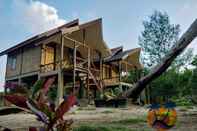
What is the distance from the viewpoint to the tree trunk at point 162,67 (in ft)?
3.15

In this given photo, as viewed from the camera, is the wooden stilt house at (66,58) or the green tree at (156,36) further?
the green tree at (156,36)

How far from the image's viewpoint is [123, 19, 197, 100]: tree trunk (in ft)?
3.15

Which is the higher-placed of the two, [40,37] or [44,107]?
[40,37]

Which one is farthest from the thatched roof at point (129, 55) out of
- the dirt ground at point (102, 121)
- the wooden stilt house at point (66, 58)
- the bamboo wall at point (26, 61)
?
the dirt ground at point (102, 121)

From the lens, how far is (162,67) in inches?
37.8

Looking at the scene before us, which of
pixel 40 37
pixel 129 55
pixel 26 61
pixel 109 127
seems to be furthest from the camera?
pixel 129 55

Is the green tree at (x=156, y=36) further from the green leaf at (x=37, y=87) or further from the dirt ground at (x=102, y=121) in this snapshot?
the green leaf at (x=37, y=87)

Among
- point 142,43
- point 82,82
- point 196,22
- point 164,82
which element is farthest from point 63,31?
point 142,43

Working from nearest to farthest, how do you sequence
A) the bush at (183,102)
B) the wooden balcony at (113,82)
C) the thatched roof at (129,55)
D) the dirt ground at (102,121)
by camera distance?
the dirt ground at (102,121) → the bush at (183,102) → the wooden balcony at (113,82) → the thatched roof at (129,55)

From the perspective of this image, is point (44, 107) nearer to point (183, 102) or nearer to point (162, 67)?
point (162, 67)

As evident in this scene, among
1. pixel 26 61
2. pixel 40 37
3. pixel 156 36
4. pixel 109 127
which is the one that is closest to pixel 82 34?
pixel 40 37

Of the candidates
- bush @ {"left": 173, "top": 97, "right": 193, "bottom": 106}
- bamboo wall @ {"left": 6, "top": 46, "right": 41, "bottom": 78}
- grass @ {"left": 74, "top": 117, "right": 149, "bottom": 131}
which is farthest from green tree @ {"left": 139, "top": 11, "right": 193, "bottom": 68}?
grass @ {"left": 74, "top": 117, "right": 149, "bottom": 131}

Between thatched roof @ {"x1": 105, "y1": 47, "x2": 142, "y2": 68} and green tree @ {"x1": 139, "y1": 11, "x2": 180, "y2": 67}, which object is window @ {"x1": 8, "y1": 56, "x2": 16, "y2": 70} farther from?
green tree @ {"x1": 139, "y1": 11, "x2": 180, "y2": 67}

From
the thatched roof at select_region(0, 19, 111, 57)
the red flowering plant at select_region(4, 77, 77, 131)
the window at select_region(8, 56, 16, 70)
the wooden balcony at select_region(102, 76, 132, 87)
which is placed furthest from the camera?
the window at select_region(8, 56, 16, 70)
